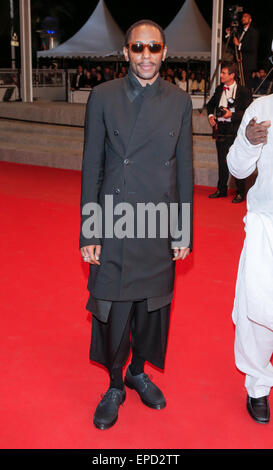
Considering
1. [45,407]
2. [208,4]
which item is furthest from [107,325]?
[208,4]

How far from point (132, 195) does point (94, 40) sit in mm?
14610

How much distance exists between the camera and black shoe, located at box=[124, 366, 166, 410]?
2656 mm

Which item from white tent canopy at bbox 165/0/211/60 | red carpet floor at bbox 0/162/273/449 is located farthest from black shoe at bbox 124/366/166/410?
white tent canopy at bbox 165/0/211/60

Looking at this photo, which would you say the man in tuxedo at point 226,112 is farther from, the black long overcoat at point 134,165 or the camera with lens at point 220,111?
the black long overcoat at point 134,165

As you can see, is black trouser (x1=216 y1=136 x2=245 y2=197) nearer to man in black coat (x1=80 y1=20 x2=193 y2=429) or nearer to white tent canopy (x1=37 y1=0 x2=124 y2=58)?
man in black coat (x1=80 y1=20 x2=193 y2=429)

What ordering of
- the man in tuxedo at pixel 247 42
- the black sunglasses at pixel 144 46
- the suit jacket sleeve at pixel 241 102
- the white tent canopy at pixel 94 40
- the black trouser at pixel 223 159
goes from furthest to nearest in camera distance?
the white tent canopy at pixel 94 40 → the man in tuxedo at pixel 247 42 → the black trouser at pixel 223 159 → the suit jacket sleeve at pixel 241 102 → the black sunglasses at pixel 144 46

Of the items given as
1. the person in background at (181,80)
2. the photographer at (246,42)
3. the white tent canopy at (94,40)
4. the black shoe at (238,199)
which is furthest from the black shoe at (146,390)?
the white tent canopy at (94,40)

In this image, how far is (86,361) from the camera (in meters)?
3.10

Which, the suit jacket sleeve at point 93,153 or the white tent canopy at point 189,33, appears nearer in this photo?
the suit jacket sleeve at point 93,153

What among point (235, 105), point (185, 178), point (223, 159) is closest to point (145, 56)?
point (185, 178)

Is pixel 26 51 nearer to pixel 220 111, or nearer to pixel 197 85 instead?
pixel 197 85

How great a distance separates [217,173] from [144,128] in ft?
19.4

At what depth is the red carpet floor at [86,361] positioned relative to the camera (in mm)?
2438

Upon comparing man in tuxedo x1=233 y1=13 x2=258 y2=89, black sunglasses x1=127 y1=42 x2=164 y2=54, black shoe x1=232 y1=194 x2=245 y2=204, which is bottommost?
black shoe x1=232 y1=194 x2=245 y2=204
